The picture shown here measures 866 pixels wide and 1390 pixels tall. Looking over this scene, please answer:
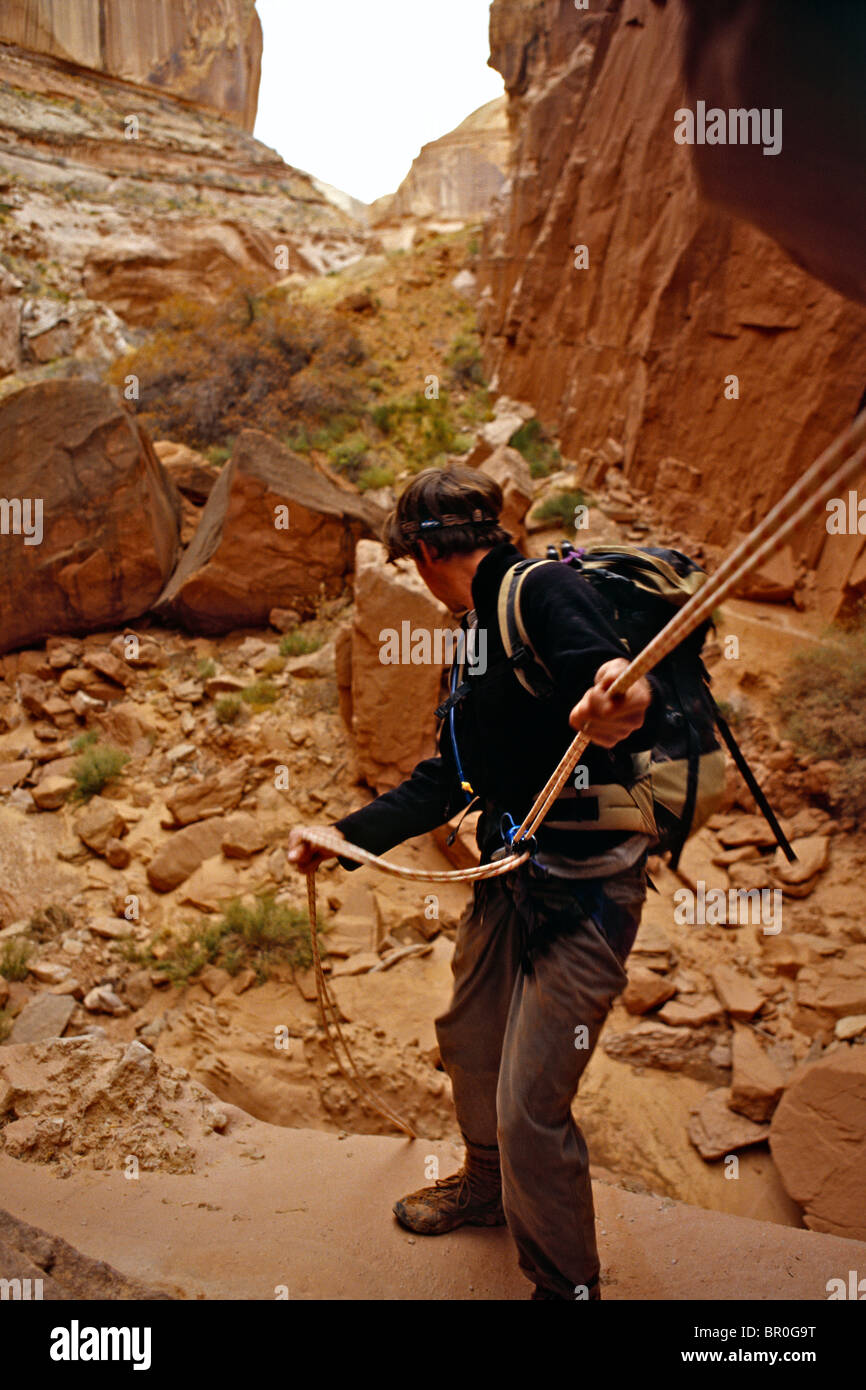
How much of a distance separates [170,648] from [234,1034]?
4.04m

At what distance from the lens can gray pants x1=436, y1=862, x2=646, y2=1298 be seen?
1.70 meters

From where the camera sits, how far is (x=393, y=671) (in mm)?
5613

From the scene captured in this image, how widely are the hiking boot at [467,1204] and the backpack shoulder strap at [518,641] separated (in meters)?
1.42

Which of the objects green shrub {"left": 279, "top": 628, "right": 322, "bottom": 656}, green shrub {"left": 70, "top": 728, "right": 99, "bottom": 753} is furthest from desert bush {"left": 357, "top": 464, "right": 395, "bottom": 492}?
green shrub {"left": 70, "top": 728, "right": 99, "bottom": 753}

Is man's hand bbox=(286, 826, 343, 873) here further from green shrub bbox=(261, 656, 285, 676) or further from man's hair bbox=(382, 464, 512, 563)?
green shrub bbox=(261, 656, 285, 676)

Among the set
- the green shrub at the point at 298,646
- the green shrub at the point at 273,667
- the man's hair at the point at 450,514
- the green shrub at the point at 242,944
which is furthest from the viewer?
the green shrub at the point at 298,646

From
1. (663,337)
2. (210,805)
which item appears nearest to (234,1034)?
(210,805)

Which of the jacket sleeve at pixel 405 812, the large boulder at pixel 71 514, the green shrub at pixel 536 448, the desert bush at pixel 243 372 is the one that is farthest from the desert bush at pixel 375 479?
the jacket sleeve at pixel 405 812

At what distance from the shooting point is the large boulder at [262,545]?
7145 millimetres

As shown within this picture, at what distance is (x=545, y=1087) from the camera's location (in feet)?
5.55

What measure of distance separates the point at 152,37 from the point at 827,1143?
1076cm

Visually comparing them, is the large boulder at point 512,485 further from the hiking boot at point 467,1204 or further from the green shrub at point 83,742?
the hiking boot at point 467,1204

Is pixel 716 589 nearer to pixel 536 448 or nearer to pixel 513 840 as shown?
pixel 513 840

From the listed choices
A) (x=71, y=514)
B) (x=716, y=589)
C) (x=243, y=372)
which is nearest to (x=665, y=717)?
(x=716, y=589)
